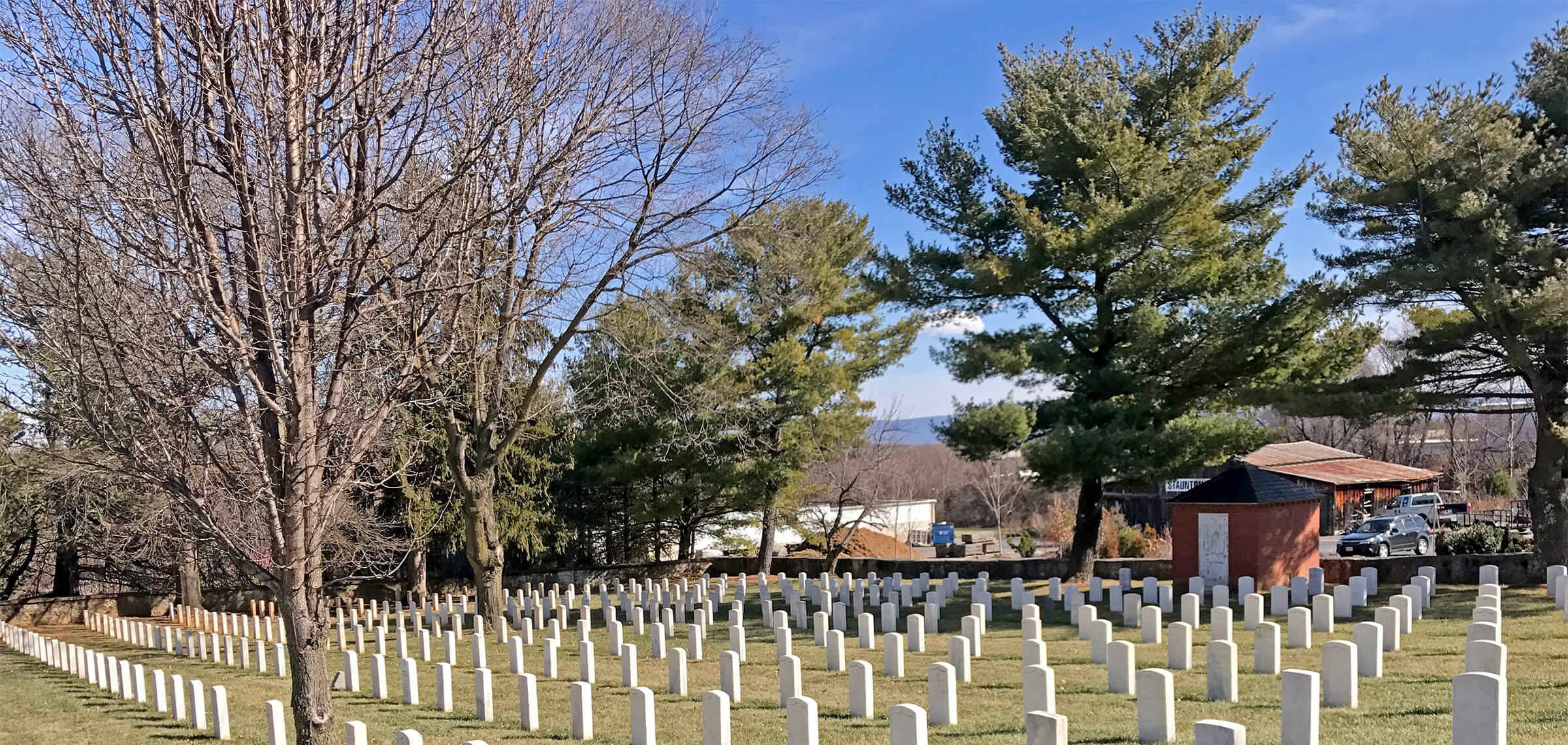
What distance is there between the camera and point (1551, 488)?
15812mm

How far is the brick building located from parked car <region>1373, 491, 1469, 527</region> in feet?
52.8

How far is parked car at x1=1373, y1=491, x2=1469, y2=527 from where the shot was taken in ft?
105

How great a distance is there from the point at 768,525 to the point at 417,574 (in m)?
8.01

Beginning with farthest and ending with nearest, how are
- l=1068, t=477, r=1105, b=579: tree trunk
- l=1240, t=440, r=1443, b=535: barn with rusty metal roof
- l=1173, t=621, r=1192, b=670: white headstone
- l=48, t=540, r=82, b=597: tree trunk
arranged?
l=1240, t=440, r=1443, b=535: barn with rusty metal roof → l=48, t=540, r=82, b=597: tree trunk → l=1068, t=477, r=1105, b=579: tree trunk → l=1173, t=621, r=1192, b=670: white headstone

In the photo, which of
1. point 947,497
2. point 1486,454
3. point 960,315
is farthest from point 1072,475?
point 1486,454

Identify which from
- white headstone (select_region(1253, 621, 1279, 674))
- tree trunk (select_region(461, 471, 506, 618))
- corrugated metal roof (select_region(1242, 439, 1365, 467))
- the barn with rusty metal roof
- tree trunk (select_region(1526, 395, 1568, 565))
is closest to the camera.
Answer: white headstone (select_region(1253, 621, 1279, 674))

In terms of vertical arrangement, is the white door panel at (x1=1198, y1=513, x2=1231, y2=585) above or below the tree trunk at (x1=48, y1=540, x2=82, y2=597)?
above

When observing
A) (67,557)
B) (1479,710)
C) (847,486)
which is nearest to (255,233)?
(1479,710)

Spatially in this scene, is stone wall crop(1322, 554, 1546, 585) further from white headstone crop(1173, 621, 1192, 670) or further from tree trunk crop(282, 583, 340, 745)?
tree trunk crop(282, 583, 340, 745)

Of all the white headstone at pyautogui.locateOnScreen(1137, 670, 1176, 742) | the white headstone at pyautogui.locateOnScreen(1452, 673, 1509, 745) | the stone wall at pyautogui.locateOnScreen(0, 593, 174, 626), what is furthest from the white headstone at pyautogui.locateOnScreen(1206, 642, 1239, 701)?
the stone wall at pyautogui.locateOnScreen(0, 593, 174, 626)

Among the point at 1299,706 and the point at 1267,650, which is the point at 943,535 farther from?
the point at 1299,706

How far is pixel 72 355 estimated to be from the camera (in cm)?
617

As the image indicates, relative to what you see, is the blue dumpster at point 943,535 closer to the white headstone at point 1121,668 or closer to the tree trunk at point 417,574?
the tree trunk at point 417,574

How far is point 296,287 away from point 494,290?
5.60 metres
